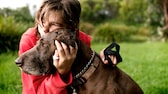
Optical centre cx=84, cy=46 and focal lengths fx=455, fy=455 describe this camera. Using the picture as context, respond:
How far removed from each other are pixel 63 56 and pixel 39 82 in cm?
57

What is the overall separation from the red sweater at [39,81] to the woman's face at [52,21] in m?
0.28

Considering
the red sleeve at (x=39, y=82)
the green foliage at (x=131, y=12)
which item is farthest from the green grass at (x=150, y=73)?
the green foliage at (x=131, y=12)

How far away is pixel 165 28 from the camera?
609 inches

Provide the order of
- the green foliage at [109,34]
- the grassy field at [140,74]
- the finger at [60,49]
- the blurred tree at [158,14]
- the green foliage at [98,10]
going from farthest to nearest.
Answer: the green foliage at [98,10], the blurred tree at [158,14], the green foliage at [109,34], the grassy field at [140,74], the finger at [60,49]

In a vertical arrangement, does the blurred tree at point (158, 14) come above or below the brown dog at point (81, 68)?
below

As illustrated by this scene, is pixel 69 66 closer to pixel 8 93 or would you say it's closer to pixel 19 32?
pixel 8 93

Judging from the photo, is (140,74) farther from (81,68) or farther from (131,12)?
(131,12)

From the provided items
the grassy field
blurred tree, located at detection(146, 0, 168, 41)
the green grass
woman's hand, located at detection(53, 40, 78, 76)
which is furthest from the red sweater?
blurred tree, located at detection(146, 0, 168, 41)

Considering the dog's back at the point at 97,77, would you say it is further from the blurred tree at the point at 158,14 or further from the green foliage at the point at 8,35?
the blurred tree at the point at 158,14

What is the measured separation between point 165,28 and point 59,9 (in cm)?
1259

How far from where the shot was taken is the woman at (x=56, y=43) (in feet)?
9.71

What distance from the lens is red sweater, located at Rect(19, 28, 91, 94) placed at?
3.09m

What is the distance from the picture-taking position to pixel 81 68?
3.16 meters

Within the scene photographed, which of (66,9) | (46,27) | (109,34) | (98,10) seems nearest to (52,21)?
(46,27)
